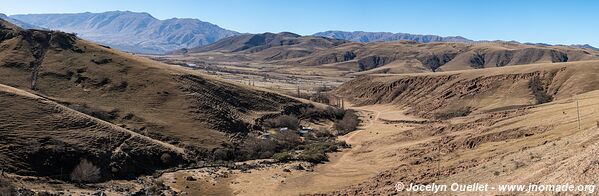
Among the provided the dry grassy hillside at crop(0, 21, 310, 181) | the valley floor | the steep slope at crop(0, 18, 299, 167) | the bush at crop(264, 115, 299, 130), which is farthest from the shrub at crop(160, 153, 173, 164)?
the bush at crop(264, 115, 299, 130)

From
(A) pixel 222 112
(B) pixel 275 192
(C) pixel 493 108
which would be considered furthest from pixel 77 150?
(C) pixel 493 108

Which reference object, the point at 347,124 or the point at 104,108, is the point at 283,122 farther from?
the point at 104,108

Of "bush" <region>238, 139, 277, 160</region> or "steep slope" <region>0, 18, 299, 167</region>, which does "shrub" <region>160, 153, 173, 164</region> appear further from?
"bush" <region>238, 139, 277, 160</region>

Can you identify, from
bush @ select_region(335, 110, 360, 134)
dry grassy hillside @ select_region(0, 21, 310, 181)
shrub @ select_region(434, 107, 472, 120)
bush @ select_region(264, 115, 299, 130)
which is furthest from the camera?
shrub @ select_region(434, 107, 472, 120)

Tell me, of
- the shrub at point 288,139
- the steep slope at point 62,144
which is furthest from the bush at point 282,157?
the steep slope at point 62,144

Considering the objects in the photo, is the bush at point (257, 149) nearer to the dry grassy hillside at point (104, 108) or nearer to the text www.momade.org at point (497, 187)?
the dry grassy hillside at point (104, 108)

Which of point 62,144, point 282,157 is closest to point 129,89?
point 62,144
